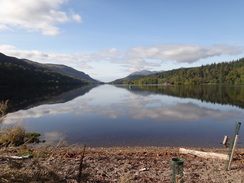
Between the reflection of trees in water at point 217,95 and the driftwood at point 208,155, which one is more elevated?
the reflection of trees in water at point 217,95

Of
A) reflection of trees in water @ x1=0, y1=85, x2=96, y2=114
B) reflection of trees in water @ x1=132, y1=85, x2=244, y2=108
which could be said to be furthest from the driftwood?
reflection of trees in water @ x1=132, y1=85, x2=244, y2=108

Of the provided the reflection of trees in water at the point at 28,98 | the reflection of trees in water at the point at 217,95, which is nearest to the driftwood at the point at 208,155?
the reflection of trees in water at the point at 28,98

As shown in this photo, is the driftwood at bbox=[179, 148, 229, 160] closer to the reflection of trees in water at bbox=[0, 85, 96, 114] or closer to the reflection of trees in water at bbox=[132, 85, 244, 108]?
the reflection of trees in water at bbox=[0, 85, 96, 114]

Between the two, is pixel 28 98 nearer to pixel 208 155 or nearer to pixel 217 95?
pixel 208 155

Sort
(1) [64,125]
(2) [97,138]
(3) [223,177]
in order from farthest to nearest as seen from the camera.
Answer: (1) [64,125]
(2) [97,138]
(3) [223,177]

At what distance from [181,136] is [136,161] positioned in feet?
46.5

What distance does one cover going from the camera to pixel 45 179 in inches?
221

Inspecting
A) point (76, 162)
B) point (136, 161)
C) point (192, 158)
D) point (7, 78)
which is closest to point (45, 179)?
point (76, 162)

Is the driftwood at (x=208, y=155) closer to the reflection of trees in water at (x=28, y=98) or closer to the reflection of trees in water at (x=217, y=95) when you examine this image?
the reflection of trees in water at (x=28, y=98)

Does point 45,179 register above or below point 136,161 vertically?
above

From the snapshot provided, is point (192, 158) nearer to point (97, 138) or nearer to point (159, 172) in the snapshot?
point (159, 172)

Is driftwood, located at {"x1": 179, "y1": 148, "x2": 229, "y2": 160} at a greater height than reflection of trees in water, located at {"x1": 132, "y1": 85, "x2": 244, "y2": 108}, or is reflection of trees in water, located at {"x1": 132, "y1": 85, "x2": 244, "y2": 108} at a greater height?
reflection of trees in water, located at {"x1": 132, "y1": 85, "x2": 244, "y2": 108}

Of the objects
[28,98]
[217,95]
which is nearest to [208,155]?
[28,98]

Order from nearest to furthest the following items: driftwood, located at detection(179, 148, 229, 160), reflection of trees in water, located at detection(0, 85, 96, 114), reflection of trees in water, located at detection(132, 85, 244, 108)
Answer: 1. driftwood, located at detection(179, 148, 229, 160)
2. reflection of trees in water, located at detection(0, 85, 96, 114)
3. reflection of trees in water, located at detection(132, 85, 244, 108)
